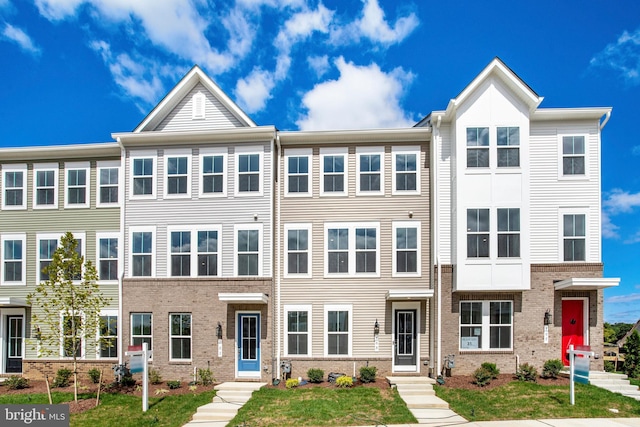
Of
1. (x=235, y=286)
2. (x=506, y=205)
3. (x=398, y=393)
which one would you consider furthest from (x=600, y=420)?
(x=235, y=286)

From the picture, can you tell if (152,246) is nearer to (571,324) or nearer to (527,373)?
(527,373)

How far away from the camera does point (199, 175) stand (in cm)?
1548

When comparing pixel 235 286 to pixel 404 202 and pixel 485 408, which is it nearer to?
pixel 404 202

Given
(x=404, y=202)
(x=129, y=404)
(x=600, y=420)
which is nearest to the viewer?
(x=600, y=420)

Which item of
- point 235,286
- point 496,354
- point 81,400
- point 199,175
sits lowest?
point 81,400

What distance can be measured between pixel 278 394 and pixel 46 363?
9.08 meters

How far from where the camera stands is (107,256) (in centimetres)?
1600

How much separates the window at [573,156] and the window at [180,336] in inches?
552

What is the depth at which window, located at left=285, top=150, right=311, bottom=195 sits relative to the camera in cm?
1563

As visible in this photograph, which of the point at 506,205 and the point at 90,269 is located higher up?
the point at 506,205

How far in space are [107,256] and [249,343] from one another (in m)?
6.28

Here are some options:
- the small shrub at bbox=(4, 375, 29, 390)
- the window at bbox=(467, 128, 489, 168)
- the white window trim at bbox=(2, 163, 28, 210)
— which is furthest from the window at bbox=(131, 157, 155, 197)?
the window at bbox=(467, 128, 489, 168)

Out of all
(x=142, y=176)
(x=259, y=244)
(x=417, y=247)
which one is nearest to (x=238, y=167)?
(x=259, y=244)

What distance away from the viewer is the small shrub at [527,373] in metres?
13.5
